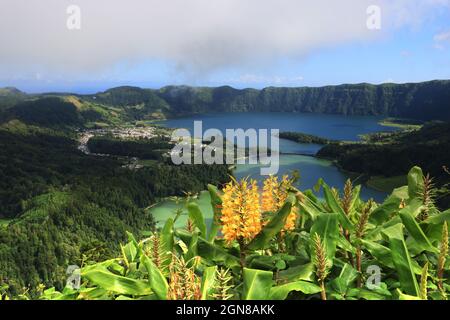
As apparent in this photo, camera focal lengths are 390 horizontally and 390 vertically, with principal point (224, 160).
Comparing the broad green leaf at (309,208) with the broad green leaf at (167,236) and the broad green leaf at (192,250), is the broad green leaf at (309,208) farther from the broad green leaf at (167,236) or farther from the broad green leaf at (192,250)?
the broad green leaf at (167,236)

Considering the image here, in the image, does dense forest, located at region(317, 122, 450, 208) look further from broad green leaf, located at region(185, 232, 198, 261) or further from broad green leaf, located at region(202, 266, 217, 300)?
broad green leaf, located at region(202, 266, 217, 300)

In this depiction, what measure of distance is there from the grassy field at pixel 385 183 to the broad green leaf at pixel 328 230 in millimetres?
77085

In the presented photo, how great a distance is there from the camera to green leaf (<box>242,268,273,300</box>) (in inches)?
56.1

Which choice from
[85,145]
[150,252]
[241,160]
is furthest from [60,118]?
[150,252]

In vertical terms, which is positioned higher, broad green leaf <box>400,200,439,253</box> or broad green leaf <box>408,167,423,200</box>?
broad green leaf <box>408,167,423,200</box>

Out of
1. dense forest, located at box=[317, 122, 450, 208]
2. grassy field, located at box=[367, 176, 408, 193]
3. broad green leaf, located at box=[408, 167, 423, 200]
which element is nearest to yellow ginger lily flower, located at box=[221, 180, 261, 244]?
broad green leaf, located at box=[408, 167, 423, 200]

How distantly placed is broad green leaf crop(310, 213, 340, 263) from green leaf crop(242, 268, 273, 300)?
0.34 metres

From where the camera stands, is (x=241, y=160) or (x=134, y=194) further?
(x=241, y=160)

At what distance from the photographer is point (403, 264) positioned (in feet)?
5.12

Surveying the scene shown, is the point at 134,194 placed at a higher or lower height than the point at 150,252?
lower
